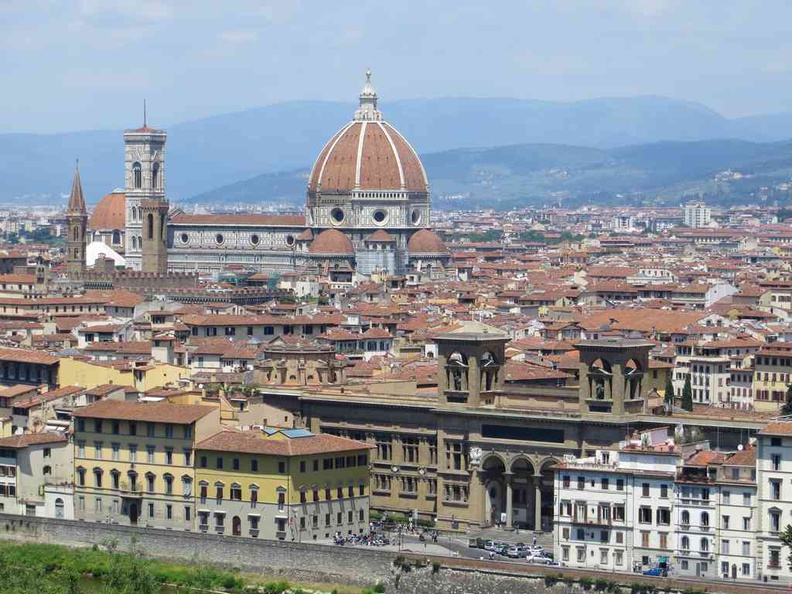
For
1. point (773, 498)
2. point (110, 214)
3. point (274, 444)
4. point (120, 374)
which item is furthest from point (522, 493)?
point (110, 214)

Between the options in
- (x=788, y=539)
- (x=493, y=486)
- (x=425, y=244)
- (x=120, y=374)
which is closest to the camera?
(x=788, y=539)

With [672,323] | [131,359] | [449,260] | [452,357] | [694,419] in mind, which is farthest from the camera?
[449,260]

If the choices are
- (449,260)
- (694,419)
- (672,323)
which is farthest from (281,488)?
(449,260)

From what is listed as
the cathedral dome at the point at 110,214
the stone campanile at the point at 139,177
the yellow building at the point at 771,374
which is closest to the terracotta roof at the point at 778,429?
the yellow building at the point at 771,374

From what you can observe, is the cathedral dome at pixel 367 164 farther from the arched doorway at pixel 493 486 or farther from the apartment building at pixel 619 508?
the apartment building at pixel 619 508

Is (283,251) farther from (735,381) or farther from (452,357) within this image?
(452,357)

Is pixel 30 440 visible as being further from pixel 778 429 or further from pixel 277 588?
pixel 778 429
